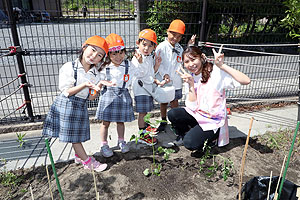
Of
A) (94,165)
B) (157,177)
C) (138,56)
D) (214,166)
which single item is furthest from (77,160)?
(214,166)

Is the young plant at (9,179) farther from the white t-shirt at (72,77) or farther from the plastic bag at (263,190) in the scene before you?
the plastic bag at (263,190)

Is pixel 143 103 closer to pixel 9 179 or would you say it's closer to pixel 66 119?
pixel 66 119

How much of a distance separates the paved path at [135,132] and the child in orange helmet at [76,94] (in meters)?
0.57

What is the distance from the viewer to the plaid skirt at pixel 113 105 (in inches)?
104

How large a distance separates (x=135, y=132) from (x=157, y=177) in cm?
110

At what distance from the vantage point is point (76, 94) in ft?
7.63

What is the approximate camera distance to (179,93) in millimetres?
3393

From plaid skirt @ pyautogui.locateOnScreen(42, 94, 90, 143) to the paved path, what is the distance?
55 cm

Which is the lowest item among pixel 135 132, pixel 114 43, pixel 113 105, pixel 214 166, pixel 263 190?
pixel 135 132

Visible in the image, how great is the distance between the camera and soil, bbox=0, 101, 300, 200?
225 centimetres

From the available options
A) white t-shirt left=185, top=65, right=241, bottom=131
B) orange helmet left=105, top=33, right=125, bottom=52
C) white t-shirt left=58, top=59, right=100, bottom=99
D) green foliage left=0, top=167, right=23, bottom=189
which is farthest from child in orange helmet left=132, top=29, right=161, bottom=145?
green foliage left=0, top=167, right=23, bottom=189

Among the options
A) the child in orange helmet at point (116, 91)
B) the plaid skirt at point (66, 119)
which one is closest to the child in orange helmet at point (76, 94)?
the plaid skirt at point (66, 119)

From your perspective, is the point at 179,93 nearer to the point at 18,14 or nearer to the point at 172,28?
the point at 172,28

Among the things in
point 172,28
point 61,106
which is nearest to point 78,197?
point 61,106
